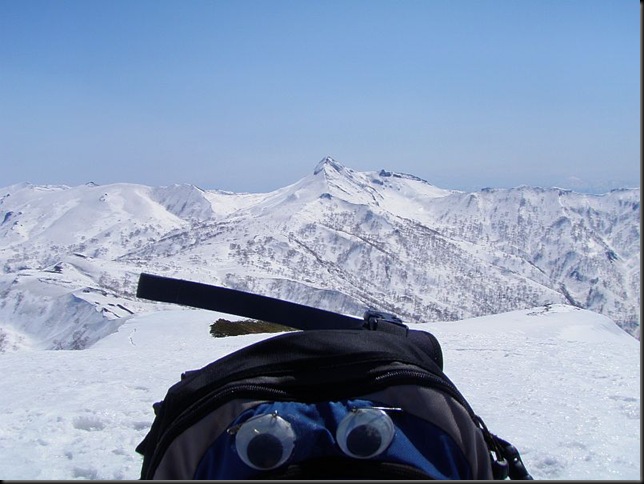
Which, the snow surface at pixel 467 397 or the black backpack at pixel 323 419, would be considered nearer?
the black backpack at pixel 323 419

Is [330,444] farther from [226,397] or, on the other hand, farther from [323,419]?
[226,397]

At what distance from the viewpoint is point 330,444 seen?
6.63ft

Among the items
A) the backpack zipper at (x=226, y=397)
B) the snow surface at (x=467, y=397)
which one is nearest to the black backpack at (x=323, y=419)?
the backpack zipper at (x=226, y=397)

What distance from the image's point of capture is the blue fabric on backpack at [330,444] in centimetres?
200

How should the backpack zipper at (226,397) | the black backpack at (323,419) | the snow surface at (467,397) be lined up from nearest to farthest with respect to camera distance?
the black backpack at (323,419)
the backpack zipper at (226,397)
the snow surface at (467,397)

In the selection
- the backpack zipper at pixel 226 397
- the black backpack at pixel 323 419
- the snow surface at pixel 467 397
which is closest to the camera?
the black backpack at pixel 323 419

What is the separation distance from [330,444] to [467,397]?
556 centimetres

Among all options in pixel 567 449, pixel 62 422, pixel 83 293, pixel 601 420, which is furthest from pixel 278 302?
pixel 83 293

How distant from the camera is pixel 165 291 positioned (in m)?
3.14

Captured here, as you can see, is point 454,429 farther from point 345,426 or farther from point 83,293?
point 83,293

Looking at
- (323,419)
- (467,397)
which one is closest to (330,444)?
(323,419)

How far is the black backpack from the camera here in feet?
6.41

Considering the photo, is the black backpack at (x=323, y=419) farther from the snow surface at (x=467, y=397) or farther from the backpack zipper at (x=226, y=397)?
the snow surface at (x=467, y=397)

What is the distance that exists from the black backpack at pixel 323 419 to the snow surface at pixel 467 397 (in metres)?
2.21
